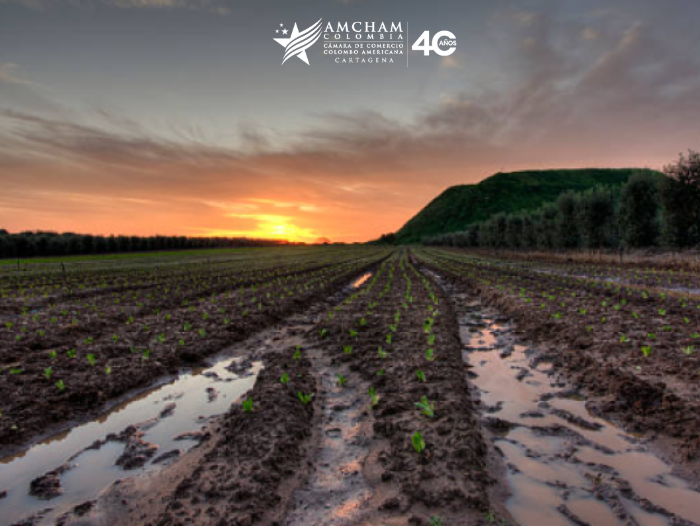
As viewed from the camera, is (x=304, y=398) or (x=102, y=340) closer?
(x=304, y=398)

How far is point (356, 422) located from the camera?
575 centimetres

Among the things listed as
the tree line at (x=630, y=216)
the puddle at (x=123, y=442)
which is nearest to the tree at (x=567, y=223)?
the tree line at (x=630, y=216)

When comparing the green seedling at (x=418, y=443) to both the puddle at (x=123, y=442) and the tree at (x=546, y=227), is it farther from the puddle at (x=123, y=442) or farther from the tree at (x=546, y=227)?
the tree at (x=546, y=227)

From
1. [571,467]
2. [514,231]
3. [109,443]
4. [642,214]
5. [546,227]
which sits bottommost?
[109,443]

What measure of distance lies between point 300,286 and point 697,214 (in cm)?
3664

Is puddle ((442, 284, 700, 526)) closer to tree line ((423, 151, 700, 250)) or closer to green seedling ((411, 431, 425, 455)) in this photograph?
green seedling ((411, 431, 425, 455))

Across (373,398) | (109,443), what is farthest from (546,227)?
(109,443)

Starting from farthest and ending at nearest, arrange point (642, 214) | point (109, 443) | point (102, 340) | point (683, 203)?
point (642, 214), point (683, 203), point (102, 340), point (109, 443)

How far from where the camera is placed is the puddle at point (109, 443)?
425 cm

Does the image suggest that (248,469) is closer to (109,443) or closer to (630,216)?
(109,443)

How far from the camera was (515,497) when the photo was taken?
4.07 metres

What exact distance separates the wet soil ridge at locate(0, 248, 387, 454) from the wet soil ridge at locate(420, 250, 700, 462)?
354 inches

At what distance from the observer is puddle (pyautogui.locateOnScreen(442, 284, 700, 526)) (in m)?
3.82

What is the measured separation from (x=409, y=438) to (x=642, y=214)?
4445 cm
